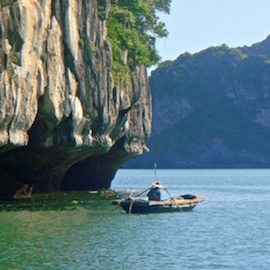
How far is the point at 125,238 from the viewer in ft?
118

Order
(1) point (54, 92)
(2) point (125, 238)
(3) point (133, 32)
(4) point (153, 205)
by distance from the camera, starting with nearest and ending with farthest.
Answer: (2) point (125, 238)
(4) point (153, 205)
(1) point (54, 92)
(3) point (133, 32)

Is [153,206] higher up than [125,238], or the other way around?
[153,206]

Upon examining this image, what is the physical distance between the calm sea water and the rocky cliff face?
14.3 feet

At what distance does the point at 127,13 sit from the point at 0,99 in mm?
24982

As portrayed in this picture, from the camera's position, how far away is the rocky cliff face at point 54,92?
1791 inches

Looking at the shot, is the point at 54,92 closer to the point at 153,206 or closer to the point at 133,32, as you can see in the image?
the point at 153,206

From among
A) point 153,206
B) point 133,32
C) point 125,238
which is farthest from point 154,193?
point 133,32

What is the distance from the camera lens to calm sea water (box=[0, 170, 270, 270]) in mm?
29516

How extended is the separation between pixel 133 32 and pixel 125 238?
3325cm

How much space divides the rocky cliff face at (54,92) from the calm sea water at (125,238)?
4366 mm

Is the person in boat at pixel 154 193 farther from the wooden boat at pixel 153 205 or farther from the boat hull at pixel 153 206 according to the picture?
the boat hull at pixel 153 206

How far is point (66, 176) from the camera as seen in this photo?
241ft

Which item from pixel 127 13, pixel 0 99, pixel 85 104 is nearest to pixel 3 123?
pixel 0 99

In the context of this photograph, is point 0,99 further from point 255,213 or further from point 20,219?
point 255,213
